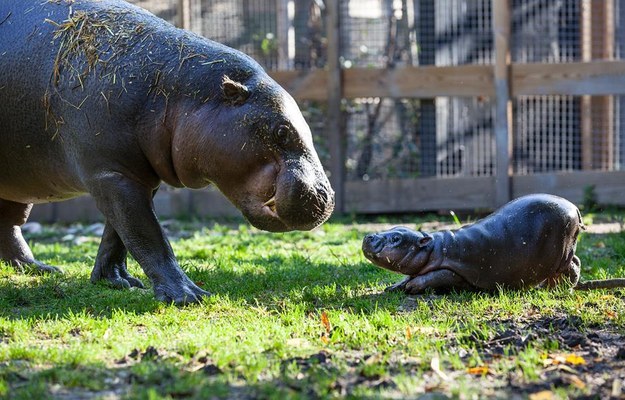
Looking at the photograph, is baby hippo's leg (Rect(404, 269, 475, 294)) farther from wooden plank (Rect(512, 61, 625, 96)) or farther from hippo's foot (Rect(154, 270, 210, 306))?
wooden plank (Rect(512, 61, 625, 96))

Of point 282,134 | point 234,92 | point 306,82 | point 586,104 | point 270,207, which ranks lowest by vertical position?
point 270,207

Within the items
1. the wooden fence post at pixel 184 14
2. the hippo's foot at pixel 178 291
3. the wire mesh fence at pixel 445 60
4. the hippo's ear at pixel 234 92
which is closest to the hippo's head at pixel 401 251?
the hippo's foot at pixel 178 291

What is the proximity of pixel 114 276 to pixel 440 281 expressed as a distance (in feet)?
6.97

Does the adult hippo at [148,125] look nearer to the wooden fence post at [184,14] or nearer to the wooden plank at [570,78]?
Result: the wooden fence post at [184,14]

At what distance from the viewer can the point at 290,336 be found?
496cm

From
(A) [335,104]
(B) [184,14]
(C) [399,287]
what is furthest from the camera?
(B) [184,14]

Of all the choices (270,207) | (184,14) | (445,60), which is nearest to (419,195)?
(445,60)

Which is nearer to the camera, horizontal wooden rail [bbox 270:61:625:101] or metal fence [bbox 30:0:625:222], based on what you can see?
horizontal wooden rail [bbox 270:61:625:101]

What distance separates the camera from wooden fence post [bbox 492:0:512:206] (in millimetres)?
10734

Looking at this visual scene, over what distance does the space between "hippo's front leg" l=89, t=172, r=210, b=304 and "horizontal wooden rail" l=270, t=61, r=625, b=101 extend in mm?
5566

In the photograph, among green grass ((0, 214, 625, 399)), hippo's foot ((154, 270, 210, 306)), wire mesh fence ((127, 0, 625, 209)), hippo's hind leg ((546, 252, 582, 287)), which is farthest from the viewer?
wire mesh fence ((127, 0, 625, 209))

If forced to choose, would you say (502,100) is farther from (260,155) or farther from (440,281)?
(260,155)

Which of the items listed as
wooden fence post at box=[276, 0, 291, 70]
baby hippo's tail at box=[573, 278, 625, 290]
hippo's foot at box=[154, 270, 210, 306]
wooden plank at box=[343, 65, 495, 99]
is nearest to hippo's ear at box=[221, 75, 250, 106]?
hippo's foot at box=[154, 270, 210, 306]

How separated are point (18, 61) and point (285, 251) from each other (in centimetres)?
291
